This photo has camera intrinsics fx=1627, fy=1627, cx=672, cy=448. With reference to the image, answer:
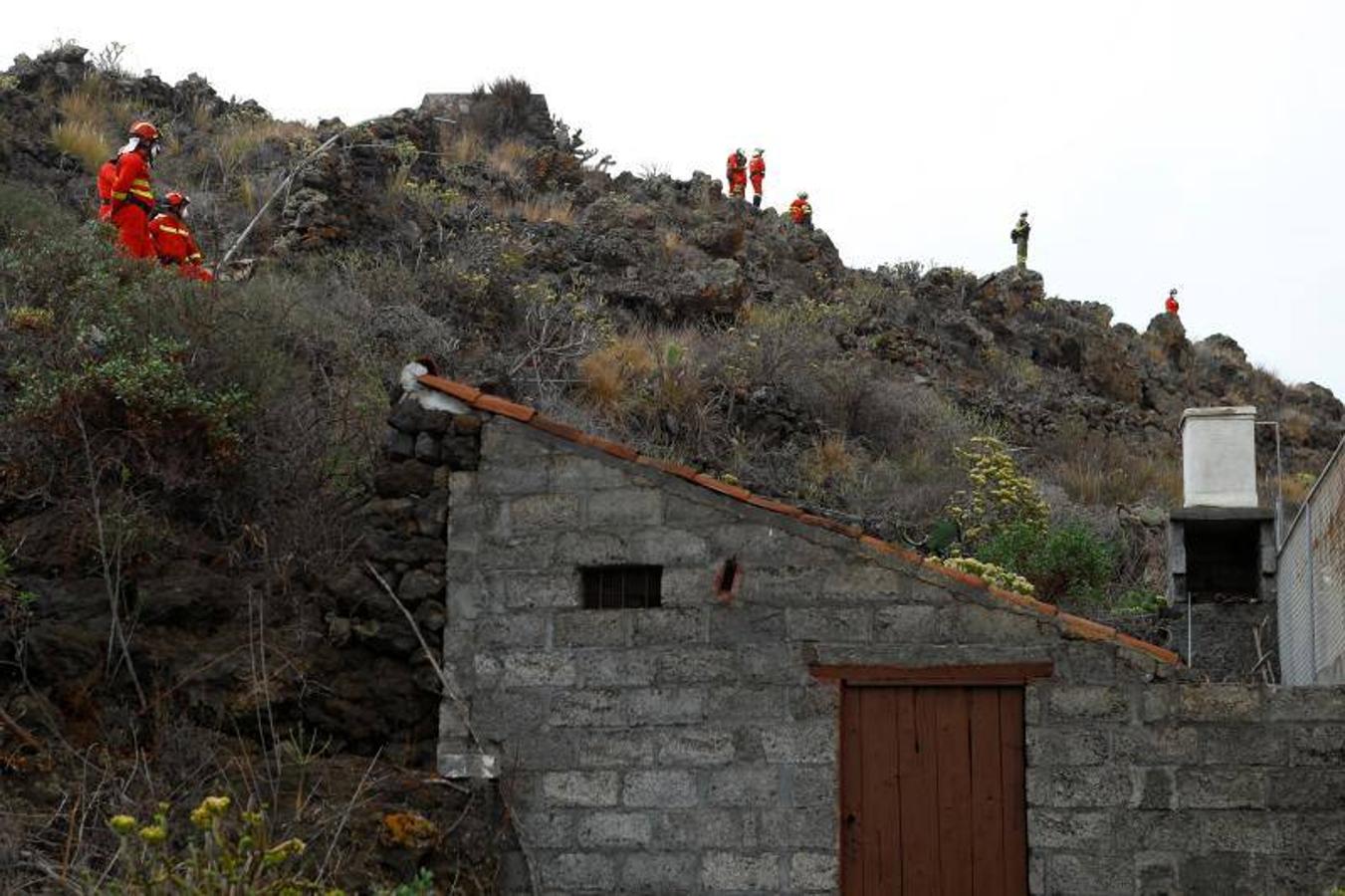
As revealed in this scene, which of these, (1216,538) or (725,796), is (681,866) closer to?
(725,796)

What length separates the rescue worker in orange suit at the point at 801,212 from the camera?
1231 inches

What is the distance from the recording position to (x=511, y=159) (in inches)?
1151

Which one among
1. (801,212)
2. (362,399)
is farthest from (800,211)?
(362,399)

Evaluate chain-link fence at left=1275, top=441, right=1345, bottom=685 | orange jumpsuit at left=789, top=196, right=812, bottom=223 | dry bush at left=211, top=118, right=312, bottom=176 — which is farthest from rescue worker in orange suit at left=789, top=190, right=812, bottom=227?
chain-link fence at left=1275, top=441, right=1345, bottom=685

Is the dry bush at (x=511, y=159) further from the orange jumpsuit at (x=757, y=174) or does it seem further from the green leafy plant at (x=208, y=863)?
the green leafy plant at (x=208, y=863)

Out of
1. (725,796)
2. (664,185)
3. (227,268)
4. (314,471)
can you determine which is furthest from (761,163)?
(725,796)

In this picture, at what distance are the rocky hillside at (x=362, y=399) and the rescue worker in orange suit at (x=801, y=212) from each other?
1.24 meters

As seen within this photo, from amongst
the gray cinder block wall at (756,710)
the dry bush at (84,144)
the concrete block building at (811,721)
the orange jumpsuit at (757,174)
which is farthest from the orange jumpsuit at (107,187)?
the orange jumpsuit at (757,174)

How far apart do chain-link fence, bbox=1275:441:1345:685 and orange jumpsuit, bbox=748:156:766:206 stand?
800 inches

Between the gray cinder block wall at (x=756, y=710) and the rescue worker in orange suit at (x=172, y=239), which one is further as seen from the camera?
the rescue worker in orange suit at (x=172, y=239)

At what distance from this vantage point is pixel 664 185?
30.5 meters

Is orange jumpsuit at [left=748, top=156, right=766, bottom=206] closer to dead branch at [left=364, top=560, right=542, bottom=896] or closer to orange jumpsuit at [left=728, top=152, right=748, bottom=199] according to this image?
orange jumpsuit at [left=728, top=152, right=748, bottom=199]

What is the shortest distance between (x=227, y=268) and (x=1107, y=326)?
18299 millimetres

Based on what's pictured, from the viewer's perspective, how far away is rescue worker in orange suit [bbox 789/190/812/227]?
31266 millimetres
